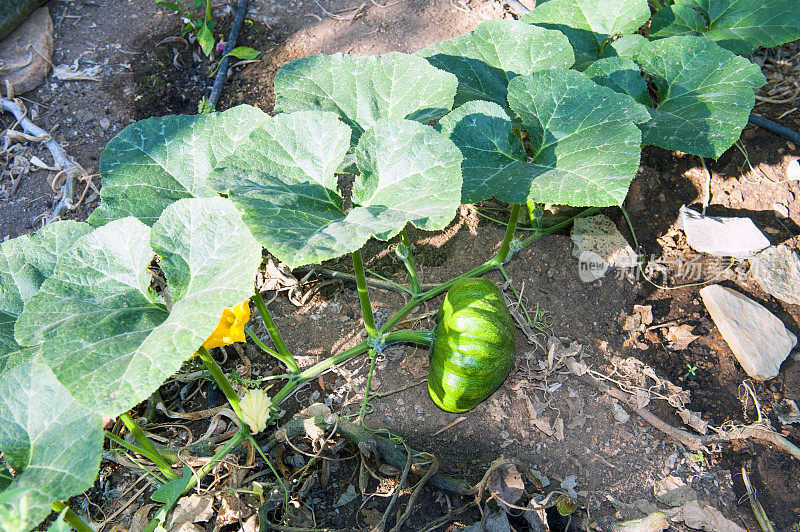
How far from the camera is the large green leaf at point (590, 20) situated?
2873mm

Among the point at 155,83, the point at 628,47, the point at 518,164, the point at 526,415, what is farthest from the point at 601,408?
the point at 155,83

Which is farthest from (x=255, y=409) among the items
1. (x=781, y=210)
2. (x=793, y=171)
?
(x=793, y=171)

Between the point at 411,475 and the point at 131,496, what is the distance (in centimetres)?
101

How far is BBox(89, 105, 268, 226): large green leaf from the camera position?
6.29ft

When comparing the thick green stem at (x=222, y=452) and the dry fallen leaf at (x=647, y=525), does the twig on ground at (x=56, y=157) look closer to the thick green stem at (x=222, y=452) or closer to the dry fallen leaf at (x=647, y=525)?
the thick green stem at (x=222, y=452)

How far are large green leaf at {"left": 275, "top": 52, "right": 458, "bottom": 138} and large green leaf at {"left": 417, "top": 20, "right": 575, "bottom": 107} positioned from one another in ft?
1.19

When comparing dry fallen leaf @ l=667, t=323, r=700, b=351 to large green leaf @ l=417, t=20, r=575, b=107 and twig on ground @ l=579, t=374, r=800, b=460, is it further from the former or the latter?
large green leaf @ l=417, t=20, r=575, b=107

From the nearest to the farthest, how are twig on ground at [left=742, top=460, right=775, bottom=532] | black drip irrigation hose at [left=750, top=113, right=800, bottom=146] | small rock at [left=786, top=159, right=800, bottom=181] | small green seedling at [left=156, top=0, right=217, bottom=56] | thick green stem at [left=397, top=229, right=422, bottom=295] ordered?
twig on ground at [left=742, top=460, right=775, bottom=532]
thick green stem at [left=397, top=229, right=422, bottom=295]
small rock at [left=786, top=159, right=800, bottom=181]
black drip irrigation hose at [left=750, top=113, right=800, bottom=146]
small green seedling at [left=156, top=0, right=217, bottom=56]

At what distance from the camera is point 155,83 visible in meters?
3.37

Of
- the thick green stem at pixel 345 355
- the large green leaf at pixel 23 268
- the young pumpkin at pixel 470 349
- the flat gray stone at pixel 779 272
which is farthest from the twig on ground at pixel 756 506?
the large green leaf at pixel 23 268

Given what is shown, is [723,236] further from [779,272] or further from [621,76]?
Result: [621,76]

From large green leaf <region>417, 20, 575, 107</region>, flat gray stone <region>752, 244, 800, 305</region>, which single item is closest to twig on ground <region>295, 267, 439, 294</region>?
large green leaf <region>417, 20, 575, 107</region>

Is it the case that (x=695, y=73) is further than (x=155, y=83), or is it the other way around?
(x=155, y=83)

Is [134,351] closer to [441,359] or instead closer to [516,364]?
[441,359]
